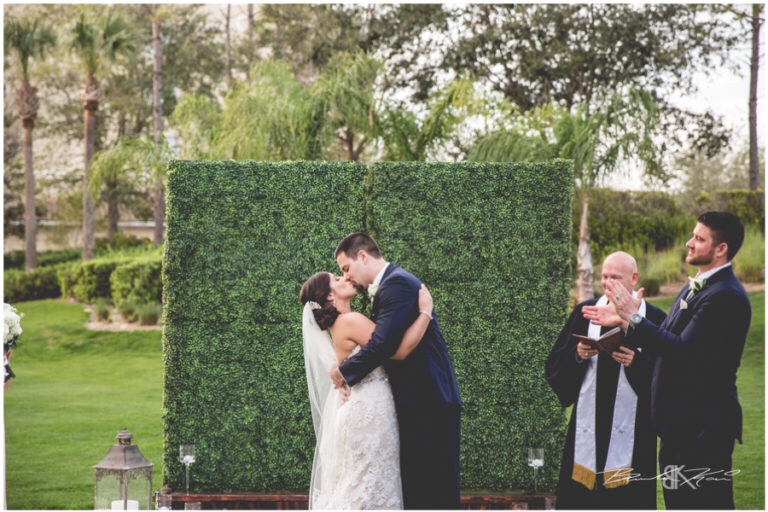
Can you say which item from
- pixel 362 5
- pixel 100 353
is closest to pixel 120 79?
pixel 362 5

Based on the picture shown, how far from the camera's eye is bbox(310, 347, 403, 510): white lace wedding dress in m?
4.93

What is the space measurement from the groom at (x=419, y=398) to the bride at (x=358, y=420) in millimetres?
56

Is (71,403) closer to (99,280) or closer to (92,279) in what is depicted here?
(99,280)

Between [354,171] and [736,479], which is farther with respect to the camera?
[736,479]

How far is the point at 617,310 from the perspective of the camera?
4.62 meters

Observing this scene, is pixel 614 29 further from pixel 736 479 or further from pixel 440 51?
pixel 736 479

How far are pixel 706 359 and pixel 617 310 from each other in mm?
490

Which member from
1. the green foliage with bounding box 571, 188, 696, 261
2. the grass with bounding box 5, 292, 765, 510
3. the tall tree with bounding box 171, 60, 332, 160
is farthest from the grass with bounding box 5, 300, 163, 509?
the green foliage with bounding box 571, 188, 696, 261

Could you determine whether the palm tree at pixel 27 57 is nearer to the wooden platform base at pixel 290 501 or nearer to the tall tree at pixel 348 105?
the tall tree at pixel 348 105

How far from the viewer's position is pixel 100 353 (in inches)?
701

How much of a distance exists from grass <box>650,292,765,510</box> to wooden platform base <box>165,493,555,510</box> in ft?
4.27

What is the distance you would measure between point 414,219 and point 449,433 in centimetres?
231

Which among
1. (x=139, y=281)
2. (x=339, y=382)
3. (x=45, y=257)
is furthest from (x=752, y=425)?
(x=45, y=257)

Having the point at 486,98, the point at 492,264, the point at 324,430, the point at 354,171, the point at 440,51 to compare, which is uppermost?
the point at 440,51
